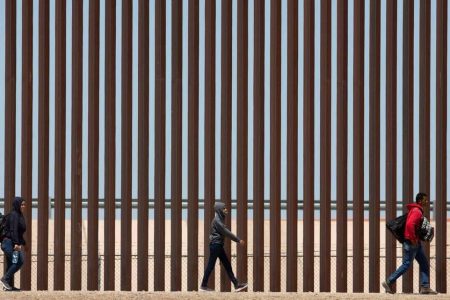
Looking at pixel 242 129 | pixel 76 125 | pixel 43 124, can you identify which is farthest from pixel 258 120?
pixel 43 124

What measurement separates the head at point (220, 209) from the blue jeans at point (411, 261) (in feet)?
7.55

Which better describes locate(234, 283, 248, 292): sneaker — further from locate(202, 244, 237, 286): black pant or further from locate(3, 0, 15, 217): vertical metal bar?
locate(3, 0, 15, 217): vertical metal bar

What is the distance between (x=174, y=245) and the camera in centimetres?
1755

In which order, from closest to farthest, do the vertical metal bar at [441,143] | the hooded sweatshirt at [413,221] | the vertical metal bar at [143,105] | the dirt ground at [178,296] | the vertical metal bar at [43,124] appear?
the dirt ground at [178,296] < the hooded sweatshirt at [413,221] < the vertical metal bar at [143,105] < the vertical metal bar at [43,124] < the vertical metal bar at [441,143]

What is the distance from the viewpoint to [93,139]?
17.4m

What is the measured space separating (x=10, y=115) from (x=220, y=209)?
3.14 metres

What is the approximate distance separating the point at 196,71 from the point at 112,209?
2170mm

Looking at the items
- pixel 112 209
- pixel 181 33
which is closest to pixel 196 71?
pixel 181 33

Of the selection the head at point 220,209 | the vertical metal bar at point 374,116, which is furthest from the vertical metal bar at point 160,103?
the vertical metal bar at point 374,116

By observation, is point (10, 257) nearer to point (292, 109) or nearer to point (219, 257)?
point (219, 257)

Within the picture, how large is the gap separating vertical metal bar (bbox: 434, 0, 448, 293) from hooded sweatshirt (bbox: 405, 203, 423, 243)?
3.81ft

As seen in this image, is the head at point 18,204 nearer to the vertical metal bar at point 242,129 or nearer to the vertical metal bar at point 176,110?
the vertical metal bar at point 176,110

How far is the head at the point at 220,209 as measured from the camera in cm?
1681

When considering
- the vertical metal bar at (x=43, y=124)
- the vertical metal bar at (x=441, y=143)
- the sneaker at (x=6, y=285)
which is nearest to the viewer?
the sneaker at (x=6, y=285)
